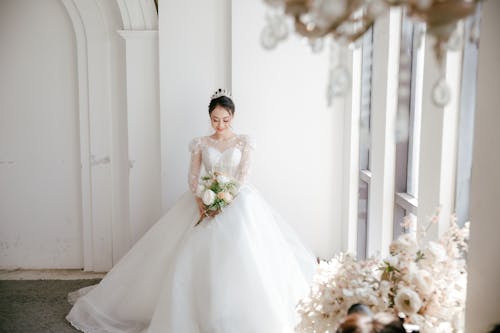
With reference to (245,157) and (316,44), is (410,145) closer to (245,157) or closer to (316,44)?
(245,157)

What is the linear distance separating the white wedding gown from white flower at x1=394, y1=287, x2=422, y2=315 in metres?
1.75

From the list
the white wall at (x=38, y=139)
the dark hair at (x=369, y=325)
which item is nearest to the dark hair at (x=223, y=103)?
the white wall at (x=38, y=139)

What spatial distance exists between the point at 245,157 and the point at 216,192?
658 millimetres

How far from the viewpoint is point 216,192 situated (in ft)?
12.9

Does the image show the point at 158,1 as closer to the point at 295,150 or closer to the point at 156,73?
the point at 156,73

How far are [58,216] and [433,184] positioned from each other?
13.7 ft

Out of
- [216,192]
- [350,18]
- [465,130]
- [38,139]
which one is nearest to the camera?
[350,18]

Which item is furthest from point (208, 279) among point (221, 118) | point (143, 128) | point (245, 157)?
point (143, 128)

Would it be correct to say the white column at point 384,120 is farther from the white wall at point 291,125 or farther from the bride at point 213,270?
the white wall at point 291,125

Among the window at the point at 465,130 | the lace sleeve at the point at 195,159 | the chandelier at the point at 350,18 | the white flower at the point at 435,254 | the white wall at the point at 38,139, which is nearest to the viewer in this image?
the chandelier at the point at 350,18

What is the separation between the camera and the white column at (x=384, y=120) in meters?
3.45

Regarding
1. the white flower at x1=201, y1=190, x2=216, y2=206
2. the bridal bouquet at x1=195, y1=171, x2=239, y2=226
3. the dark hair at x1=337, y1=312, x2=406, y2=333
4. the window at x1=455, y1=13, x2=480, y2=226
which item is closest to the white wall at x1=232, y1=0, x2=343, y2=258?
the bridal bouquet at x1=195, y1=171, x2=239, y2=226

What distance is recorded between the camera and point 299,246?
14.5ft

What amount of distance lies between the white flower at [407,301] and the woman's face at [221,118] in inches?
119
